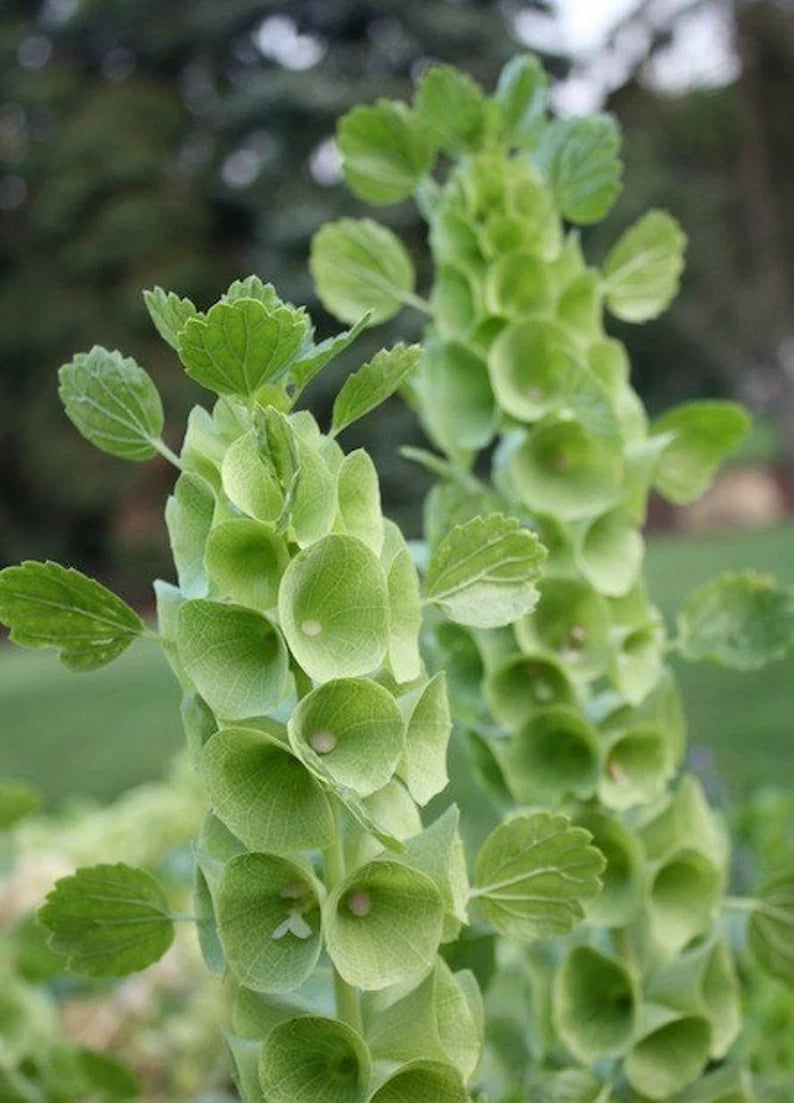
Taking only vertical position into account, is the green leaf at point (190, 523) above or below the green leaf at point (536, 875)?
above

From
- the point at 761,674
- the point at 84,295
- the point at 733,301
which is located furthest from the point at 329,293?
the point at 733,301

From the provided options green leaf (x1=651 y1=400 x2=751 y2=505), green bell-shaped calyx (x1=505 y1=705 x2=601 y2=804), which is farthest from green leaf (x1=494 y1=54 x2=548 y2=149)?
green bell-shaped calyx (x1=505 y1=705 x2=601 y2=804)

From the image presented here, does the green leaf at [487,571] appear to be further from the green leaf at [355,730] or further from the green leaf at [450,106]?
the green leaf at [450,106]

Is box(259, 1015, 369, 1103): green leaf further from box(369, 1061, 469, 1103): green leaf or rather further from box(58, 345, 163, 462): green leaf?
box(58, 345, 163, 462): green leaf

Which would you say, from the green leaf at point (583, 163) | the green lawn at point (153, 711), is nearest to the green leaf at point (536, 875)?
the green leaf at point (583, 163)

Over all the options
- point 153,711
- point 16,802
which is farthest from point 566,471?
point 153,711

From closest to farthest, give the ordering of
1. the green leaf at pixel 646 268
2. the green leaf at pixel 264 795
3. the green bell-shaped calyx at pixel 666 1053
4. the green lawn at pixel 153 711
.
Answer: the green leaf at pixel 264 795 < the green bell-shaped calyx at pixel 666 1053 < the green leaf at pixel 646 268 < the green lawn at pixel 153 711

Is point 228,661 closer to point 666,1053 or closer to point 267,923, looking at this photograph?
point 267,923
